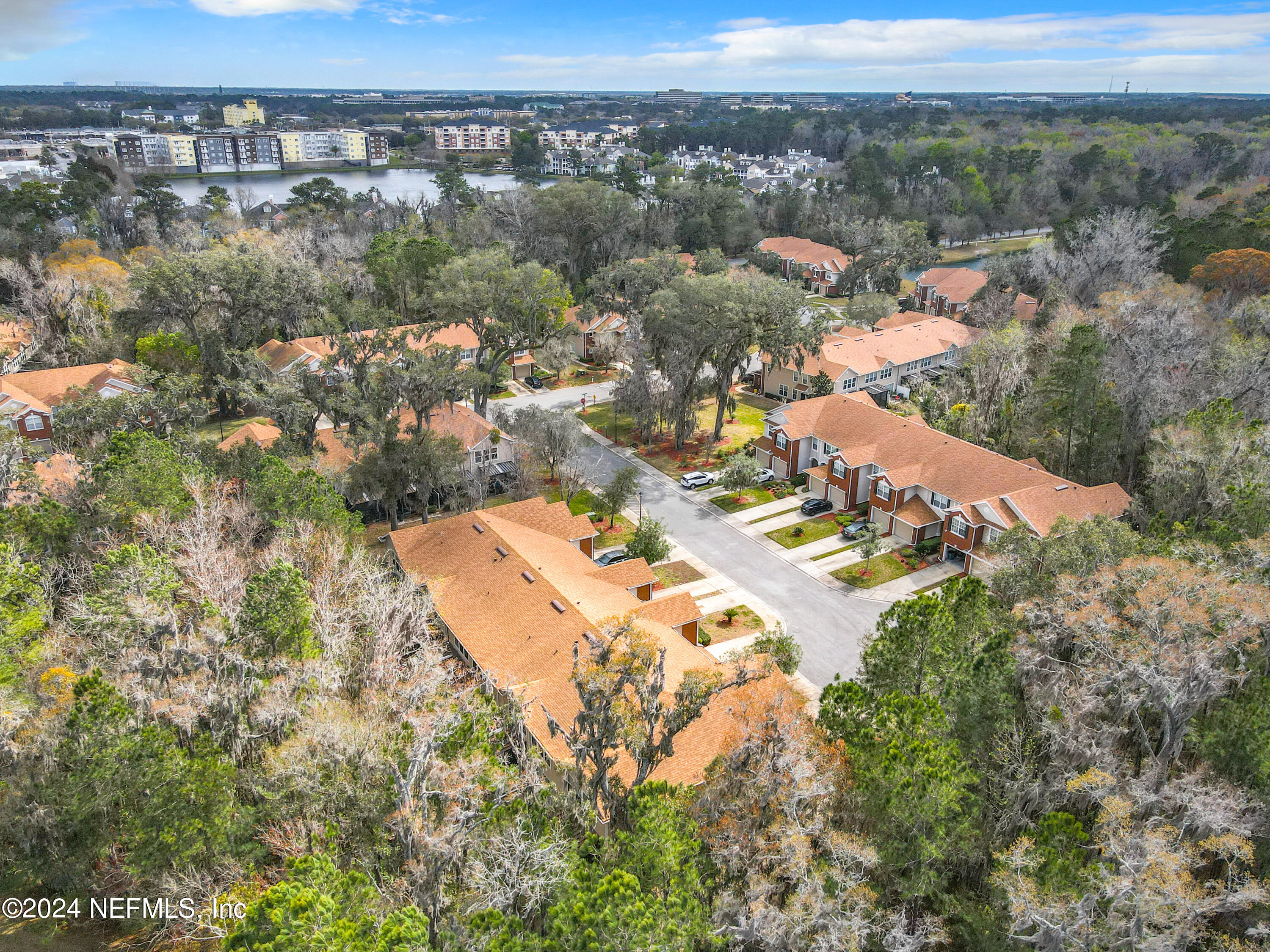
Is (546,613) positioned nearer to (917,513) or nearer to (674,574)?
(674,574)

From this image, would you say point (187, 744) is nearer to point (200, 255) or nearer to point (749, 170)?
point (200, 255)

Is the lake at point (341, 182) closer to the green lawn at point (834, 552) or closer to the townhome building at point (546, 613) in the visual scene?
the townhome building at point (546, 613)

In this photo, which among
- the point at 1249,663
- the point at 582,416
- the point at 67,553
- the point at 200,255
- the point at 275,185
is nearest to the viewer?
the point at 1249,663

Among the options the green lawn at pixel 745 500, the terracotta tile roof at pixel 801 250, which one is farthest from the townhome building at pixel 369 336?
the terracotta tile roof at pixel 801 250

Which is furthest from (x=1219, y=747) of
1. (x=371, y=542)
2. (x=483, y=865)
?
(x=371, y=542)

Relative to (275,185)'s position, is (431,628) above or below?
below

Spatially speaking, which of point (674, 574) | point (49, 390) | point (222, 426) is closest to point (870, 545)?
point (674, 574)

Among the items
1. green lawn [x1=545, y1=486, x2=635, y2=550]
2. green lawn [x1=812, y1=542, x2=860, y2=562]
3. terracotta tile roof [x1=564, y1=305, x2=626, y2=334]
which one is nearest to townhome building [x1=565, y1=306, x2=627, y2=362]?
terracotta tile roof [x1=564, y1=305, x2=626, y2=334]
